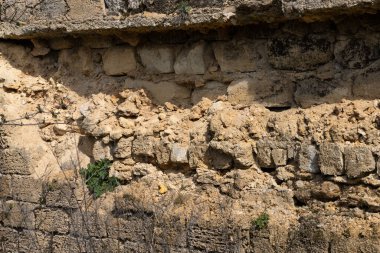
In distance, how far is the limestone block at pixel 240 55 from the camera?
14.3 feet

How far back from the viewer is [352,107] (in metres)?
3.97

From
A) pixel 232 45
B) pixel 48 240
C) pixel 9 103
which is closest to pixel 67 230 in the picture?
pixel 48 240

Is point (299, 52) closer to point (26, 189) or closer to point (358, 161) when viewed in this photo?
point (358, 161)

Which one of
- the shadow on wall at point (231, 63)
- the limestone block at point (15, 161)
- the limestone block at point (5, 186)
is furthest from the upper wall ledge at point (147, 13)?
the limestone block at point (5, 186)

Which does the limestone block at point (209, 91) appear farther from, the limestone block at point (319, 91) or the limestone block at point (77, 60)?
the limestone block at point (77, 60)

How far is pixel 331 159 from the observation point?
395cm

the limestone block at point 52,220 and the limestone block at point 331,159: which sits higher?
the limestone block at point 331,159

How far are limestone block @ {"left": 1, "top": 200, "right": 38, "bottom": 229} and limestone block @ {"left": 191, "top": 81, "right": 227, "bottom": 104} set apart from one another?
1.46 m

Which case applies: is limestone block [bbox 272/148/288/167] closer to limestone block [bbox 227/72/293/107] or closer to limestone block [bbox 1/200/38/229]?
limestone block [bbox 227/72/293/107]

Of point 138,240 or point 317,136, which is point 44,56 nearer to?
point 138,240

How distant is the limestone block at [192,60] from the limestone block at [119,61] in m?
0.37

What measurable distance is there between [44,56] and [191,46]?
132 cm

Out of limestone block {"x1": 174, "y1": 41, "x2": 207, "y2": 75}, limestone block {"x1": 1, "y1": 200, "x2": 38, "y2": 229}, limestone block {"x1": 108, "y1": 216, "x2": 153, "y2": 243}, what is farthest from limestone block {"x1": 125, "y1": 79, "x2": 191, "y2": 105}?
limestone block {"x1": 1, "y1": 200, "x2": 38, "y2": 229}

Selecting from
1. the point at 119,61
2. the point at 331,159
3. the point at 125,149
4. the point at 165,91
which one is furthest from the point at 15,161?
the point at 331,159
